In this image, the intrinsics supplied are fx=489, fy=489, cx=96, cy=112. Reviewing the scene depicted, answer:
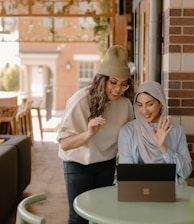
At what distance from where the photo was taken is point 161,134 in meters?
2.64

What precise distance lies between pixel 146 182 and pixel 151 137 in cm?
50

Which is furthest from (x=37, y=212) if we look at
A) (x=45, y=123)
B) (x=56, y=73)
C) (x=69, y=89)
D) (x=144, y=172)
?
(x=56, y=73)

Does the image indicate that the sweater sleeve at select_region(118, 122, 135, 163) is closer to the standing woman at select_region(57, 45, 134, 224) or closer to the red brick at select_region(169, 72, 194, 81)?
the standing woman at select_region(57, 45, 134, 224)

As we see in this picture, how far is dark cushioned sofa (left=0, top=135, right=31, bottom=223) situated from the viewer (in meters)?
4.31

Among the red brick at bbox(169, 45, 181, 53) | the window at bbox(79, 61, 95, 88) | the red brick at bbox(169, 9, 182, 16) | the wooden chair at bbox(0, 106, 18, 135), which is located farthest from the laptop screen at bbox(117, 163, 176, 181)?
the window at bbox(79, 61, 95, 88)

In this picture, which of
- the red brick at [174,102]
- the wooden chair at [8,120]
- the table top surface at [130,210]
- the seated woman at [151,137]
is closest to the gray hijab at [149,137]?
the seated woman at [151,137]

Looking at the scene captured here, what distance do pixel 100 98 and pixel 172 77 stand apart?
728 mm

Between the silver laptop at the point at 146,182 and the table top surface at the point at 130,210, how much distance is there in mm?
29

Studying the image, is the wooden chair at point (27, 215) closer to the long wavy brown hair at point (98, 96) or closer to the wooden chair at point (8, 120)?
the long wavy brown hair at point (98, 96)

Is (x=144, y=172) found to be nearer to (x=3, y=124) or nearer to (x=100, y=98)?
(x=100, y=98)

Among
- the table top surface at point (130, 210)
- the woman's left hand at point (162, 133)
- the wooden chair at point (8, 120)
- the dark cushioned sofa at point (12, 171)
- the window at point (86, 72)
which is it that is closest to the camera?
the table top surface at point (130, 210)

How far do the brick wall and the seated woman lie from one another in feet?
1.79

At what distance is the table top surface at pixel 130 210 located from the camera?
6.97 ft

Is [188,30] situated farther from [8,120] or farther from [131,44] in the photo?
[8,120]
